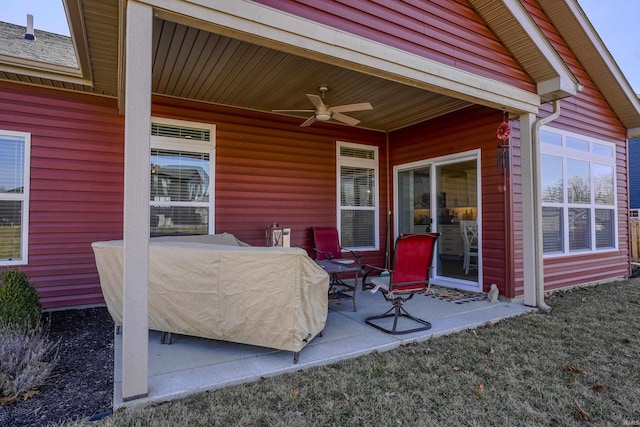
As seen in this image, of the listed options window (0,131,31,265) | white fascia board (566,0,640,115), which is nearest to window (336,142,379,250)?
white fascia board (566,0,640,115)

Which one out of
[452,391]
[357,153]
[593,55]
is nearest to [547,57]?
[593,55]

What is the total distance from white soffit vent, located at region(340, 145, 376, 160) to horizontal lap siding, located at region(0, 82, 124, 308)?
141 inches

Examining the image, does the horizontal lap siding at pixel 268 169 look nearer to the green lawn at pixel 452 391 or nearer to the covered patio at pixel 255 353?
the covered patio at pixel 255 353

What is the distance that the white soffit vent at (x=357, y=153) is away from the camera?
255 inches

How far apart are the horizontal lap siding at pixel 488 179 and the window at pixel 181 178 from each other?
3.79 metres

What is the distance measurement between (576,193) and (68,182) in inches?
304

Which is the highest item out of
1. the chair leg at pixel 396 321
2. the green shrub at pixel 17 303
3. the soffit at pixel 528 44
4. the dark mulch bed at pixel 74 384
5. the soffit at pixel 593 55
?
the soffit at pixel 593 55

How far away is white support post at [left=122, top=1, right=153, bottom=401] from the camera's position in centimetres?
221

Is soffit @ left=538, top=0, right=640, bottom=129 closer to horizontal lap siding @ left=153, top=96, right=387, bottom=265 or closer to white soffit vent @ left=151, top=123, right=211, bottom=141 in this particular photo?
horizontal lap siding @ left=153, top=96, right=387, bottom=265

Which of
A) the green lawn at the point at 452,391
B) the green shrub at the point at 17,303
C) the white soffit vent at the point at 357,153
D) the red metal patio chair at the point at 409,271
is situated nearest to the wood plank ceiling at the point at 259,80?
the white soffit vent at the point at 357,153

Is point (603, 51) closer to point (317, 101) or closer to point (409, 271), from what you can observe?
point (317, 101)

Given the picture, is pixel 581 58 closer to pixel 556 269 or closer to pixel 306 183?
pixel 556 269

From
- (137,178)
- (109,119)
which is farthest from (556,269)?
(109,119)

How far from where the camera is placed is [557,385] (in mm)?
2488
